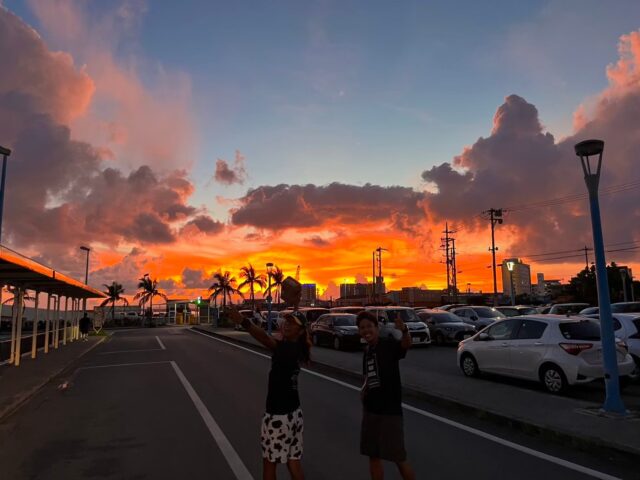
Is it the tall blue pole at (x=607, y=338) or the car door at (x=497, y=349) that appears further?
the car door at (x=497, y=349)

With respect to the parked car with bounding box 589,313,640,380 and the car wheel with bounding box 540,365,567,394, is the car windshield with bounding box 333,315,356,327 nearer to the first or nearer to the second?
the parked car with bounding box 589,313,640,380

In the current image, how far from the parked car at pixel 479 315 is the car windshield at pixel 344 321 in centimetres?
597

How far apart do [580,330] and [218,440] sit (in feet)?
24.3

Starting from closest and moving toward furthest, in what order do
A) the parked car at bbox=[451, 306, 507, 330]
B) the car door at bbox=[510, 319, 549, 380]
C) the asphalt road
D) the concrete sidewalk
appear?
1. the asphalt road
2. the concrete sidewalk
3. the car door at bbox=[510, 319, 549, 380]
4. the parked car at bbox=[451, 306, 507, 330]

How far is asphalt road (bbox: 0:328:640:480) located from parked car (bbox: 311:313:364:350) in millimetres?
9050

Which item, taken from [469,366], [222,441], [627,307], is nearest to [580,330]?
[469,366]

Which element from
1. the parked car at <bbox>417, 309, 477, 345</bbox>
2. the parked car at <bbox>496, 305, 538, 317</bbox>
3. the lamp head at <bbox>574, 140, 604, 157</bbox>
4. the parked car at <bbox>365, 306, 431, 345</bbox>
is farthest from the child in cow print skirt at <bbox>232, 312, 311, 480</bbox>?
the parked car at <bbox>496, 305, 538, 317</bbox>

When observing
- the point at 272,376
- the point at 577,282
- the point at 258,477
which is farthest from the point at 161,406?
the point at 577,282

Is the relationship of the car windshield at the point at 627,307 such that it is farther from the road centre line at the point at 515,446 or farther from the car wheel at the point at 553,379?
the road centre line at the point at 515,446

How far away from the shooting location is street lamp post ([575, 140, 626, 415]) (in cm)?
784

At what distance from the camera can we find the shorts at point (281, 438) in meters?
4.19

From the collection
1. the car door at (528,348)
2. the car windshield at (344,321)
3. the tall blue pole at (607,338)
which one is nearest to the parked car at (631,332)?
the car door at (528,348)

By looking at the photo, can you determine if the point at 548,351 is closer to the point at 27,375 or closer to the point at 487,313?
the point at 27,375

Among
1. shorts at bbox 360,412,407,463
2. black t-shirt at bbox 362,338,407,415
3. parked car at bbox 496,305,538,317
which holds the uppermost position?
parked car at bbox 496,305,538,317
